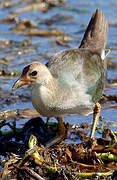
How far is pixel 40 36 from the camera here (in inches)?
362

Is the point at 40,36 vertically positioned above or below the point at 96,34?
above

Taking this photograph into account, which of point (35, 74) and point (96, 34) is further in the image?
point (96, 34)

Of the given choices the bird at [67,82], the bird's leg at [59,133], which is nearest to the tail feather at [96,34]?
the bird at [67,82]

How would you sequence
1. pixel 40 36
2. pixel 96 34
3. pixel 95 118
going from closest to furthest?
pixel 95 118, pixel 96 34, pixel 40 36

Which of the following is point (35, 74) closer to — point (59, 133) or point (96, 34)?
point (59, 133)

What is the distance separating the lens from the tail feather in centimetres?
559

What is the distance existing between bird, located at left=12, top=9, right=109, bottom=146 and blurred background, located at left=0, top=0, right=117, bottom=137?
61cm

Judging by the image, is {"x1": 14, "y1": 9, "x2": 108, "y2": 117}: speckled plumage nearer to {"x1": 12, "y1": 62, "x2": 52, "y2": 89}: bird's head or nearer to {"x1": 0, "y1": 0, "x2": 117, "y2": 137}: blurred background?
{"x1": 12, "y1": 62, "x2": 52, "y2": 89}: bird's head

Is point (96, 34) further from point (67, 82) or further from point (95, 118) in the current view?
point (67, 82)

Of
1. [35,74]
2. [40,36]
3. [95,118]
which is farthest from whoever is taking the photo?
[40,36]

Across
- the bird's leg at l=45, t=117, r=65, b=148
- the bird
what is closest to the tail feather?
the bird

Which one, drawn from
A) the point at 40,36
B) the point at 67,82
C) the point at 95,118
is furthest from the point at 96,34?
the point at 40,36

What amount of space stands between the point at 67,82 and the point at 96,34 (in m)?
1.30

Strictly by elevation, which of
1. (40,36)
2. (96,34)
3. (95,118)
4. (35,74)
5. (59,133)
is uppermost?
(40,36)
